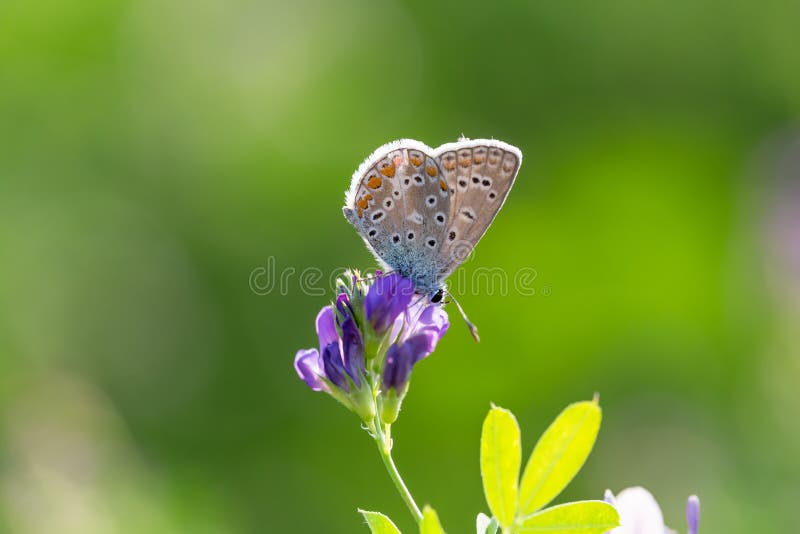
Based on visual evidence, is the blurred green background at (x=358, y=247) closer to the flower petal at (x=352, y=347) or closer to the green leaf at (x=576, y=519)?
the flower petal at (x=352, y=347)

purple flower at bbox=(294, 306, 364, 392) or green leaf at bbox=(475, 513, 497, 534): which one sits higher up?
purple flower at bbox=(294, 306, 364, 392)

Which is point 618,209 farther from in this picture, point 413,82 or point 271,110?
point 271,110

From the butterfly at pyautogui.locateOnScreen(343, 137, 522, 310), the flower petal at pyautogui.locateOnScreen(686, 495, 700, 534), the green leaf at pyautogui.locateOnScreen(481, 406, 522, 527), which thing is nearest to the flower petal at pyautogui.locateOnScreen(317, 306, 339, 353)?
the butterfly at pyautogui.locateOnScreen(343, 137, 522, 310)

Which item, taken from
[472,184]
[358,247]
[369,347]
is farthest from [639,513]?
[358,247]

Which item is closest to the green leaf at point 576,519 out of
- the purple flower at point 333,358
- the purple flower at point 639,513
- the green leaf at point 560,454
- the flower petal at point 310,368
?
the green leaf at point 560,454

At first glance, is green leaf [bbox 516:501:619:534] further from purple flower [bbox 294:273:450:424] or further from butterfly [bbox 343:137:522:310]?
butterfly [bbox 343:137:522:310]
